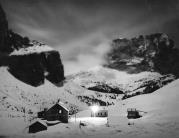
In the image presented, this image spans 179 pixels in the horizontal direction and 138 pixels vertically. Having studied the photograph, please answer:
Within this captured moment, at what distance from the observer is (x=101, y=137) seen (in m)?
41.9

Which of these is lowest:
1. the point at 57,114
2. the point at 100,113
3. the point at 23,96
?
the point at 100,113

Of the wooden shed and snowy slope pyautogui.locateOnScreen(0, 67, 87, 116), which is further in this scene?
snowy slope pyautogui.locateOnScreen(0, 67, 87, 116)

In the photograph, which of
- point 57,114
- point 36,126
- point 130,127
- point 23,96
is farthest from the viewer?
point 23,96

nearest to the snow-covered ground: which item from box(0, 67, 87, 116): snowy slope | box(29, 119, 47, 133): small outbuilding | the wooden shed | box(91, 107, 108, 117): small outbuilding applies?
box(29, 119, 47, 133): small outbuilding

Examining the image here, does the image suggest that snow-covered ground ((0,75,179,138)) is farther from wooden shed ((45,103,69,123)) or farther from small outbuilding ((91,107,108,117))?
small outbuilding ((91,107,108,117))

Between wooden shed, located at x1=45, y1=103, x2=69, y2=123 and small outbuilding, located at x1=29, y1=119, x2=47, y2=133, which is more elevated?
wooden shed, located at x1=45, y1=103, x2=69, y2=123

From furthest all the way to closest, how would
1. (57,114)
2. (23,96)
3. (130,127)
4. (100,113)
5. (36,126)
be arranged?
1. (23,96)
2. (100,113)
3. (57,114)
4. (36,126)
5. (130,127)

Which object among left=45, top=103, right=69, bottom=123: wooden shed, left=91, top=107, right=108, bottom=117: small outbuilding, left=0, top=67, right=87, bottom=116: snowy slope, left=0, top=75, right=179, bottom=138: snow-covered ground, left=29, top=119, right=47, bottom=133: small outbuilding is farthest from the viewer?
left=0, top=67, right=87, bottom=116: snowy slope

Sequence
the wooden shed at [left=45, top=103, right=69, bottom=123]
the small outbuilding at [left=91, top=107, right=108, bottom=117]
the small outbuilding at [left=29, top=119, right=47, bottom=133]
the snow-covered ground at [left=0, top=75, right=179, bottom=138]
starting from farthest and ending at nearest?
the small outbuilding at [left=91, top=107, right=108, bottom=117], the wooden shed at [left=45, top=103, right=69, bottom=123], the small outbuilding at [left=29, top=119, right=47, bottom=133], the snow-covered ground at [left=0, top=75, right=179, bottom=138]

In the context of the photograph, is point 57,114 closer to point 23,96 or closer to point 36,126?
point 36,126

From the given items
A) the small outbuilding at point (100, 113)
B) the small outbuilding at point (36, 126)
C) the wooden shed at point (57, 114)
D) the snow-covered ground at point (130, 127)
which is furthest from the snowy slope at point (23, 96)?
the snow-covered ground at point (130, 127)

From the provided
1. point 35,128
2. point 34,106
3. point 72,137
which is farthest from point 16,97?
point 72,137

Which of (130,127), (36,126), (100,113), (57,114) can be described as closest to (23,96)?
(100,113)

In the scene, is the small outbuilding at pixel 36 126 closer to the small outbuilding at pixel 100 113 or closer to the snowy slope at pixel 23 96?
the small outbuilding at pixel 100 113
